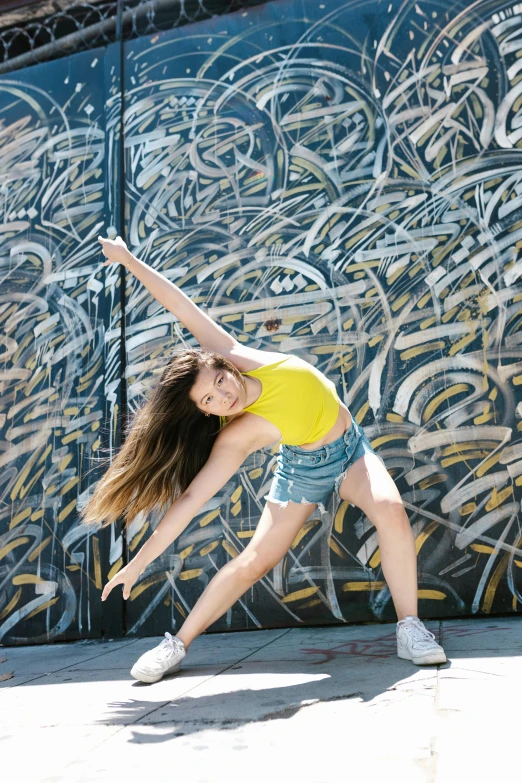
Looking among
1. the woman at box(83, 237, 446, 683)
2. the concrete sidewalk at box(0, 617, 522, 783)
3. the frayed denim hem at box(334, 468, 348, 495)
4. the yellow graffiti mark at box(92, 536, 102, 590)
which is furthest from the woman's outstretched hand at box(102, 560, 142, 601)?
the yellow graffiti mark at box(92, 536, 102, 590)

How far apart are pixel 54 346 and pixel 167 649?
2.08m

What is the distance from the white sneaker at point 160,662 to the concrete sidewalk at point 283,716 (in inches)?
1.6

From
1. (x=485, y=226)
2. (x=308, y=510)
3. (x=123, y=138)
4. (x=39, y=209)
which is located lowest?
(x=308, y=510)

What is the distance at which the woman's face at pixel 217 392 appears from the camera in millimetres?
2494

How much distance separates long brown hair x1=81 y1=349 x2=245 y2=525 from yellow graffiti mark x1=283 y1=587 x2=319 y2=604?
1.00 meters

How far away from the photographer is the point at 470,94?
359 cm

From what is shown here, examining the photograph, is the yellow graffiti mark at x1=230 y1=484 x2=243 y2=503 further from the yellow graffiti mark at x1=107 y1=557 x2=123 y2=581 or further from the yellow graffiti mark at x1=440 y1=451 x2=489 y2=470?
the yellow graffiti mark at x1=440 y1=451 x2=489 y2=470

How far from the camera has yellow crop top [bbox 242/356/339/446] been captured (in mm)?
2580

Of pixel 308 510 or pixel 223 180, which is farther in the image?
pixel 223 180

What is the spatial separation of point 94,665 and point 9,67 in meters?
3.73

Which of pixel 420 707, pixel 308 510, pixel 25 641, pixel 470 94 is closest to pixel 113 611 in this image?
pixel 25 641

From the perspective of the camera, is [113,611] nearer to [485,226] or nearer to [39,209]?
[39,209]

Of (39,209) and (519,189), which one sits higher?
(39,209)

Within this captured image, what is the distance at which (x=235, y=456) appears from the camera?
2621 mm
